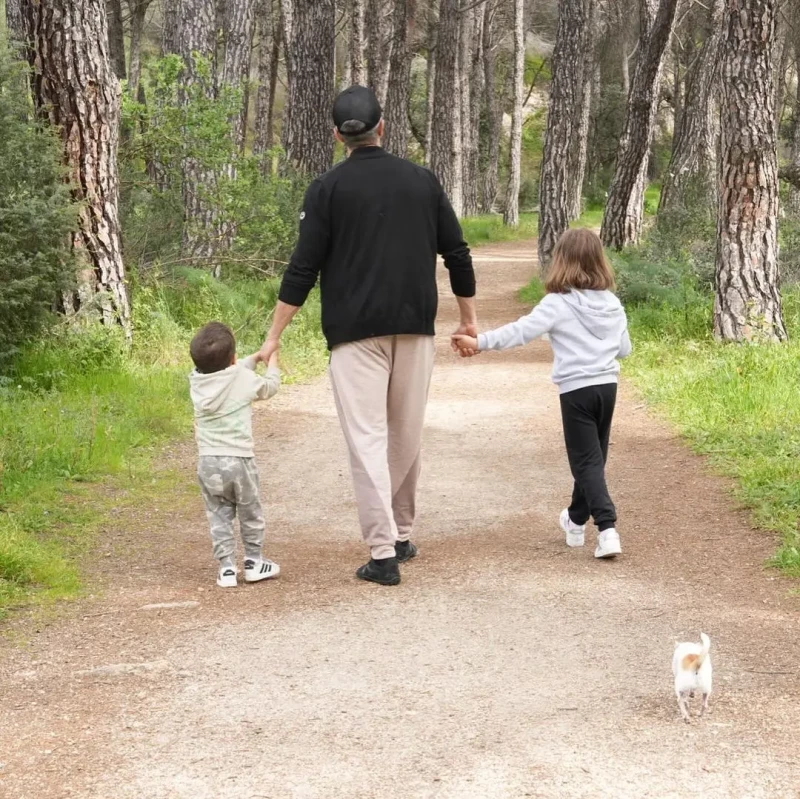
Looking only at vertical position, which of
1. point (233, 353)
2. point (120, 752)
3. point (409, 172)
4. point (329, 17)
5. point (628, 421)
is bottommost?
point (628, 421)

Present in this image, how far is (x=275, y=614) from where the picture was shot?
5301 millimetres

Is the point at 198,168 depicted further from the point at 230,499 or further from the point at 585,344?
the point at 230,499

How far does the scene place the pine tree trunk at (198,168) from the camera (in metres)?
14.4

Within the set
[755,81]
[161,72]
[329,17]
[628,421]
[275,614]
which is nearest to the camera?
[275,614]

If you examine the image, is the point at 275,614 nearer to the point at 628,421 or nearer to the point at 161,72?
the point at 628,421

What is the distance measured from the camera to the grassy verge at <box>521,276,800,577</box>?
734cm

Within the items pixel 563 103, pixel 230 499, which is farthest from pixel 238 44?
pixel 230 499

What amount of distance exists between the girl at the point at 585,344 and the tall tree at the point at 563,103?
1386 cm

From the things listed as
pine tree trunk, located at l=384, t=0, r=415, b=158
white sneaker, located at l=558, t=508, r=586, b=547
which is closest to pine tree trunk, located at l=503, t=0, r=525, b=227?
pine tree trunk, located at l=384, t=0, r=415, b=158

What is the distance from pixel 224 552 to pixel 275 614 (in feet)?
1.96

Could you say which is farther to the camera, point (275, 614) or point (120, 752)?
point (275, 614)

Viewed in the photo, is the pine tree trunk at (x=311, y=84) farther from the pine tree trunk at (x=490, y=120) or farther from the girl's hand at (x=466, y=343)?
the pine tree trunk at (x=490, y=120)

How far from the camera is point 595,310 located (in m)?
6.09

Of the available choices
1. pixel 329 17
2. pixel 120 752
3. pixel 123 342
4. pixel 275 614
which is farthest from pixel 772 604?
pixel 329 17
